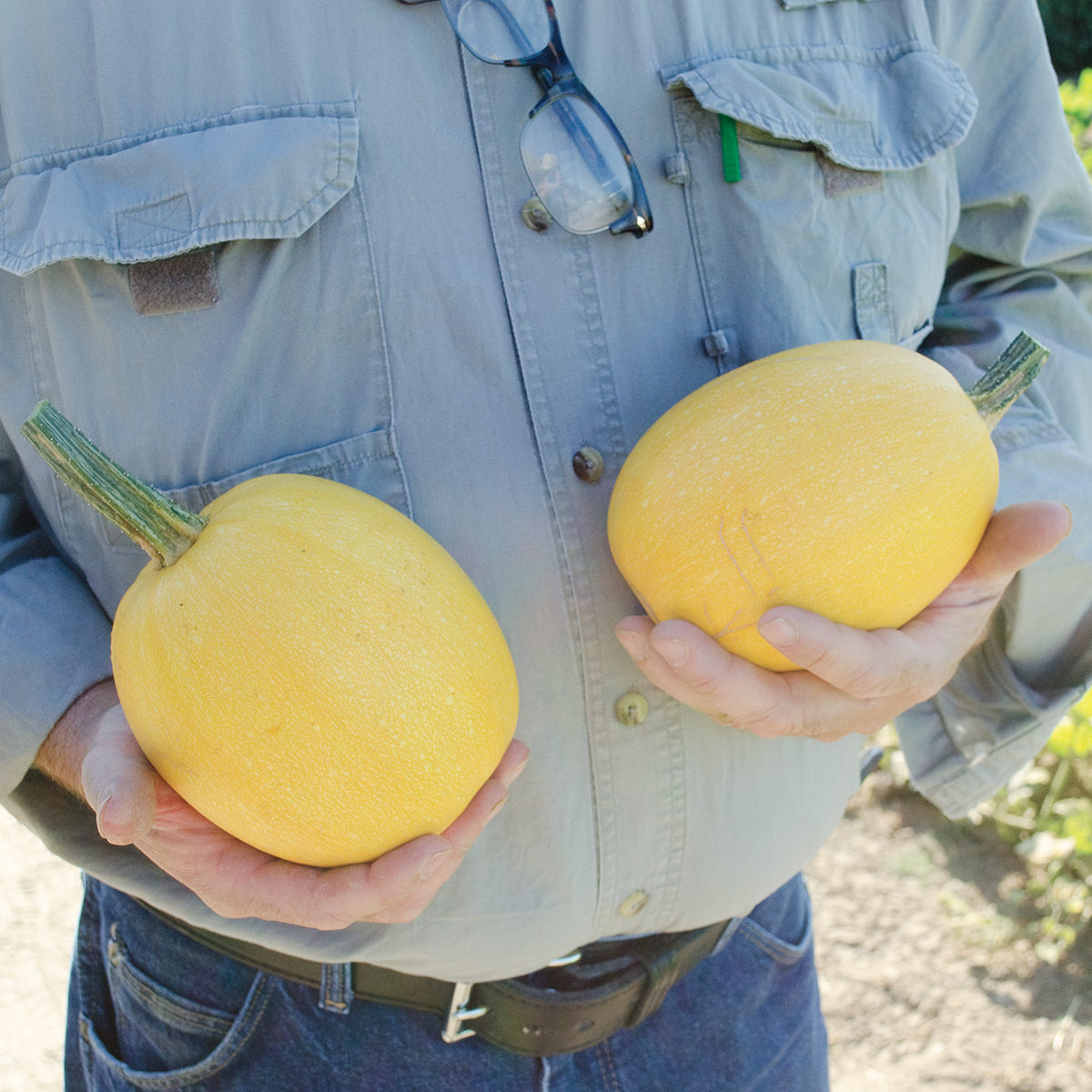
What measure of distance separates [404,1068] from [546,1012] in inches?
9.7

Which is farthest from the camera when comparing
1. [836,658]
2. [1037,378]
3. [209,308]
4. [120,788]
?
[1037,378]

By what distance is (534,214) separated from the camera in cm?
128

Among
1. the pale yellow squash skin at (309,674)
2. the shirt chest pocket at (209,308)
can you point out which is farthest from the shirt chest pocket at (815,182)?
the pale yellow squash skin at (309,674)

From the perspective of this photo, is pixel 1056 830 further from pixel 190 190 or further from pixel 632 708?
pixel 190 190

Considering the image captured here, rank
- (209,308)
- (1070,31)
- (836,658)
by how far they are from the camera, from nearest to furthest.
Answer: (836,658), (209,308), (1070,31)

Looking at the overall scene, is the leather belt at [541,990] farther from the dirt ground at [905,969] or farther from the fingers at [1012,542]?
the dirt ground at [905,969]

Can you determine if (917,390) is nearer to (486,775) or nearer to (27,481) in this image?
(486,775)

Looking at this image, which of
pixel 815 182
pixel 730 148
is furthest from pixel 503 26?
pixel 815 182

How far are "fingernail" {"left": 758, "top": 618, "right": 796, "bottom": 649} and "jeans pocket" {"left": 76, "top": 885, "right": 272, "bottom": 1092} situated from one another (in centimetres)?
94

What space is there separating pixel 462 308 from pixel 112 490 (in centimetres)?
47

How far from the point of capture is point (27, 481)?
4.66 feet

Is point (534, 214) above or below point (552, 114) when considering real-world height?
below

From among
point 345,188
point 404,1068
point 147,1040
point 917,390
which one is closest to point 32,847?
point 147,1040

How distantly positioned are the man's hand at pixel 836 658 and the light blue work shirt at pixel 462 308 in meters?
0.17
